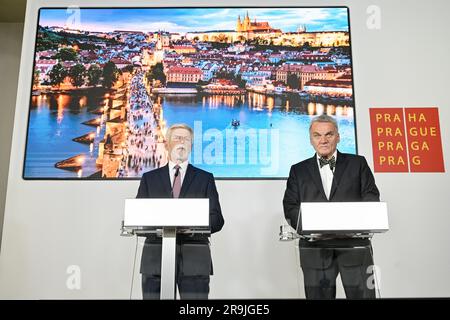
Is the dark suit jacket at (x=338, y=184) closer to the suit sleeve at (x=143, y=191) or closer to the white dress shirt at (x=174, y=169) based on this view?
the white dress shirt at (x=174, y=169)

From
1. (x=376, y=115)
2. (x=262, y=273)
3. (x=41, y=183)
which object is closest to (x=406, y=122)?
(x=376, y=115)

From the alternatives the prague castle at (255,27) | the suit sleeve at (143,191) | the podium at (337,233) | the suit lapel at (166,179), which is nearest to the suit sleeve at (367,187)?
the podium at (337,233)

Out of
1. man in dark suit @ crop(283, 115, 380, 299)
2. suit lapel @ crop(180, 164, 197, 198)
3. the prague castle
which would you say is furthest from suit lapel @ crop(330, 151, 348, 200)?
the prague castle

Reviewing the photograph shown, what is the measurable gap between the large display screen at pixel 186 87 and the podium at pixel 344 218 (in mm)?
1854

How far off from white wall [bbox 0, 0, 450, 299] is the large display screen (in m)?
0.12

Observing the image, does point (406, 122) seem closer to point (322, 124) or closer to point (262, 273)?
point (322, 124)

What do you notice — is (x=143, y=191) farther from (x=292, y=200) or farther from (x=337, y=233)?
(x=337, y=233)

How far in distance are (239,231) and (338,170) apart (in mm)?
1108

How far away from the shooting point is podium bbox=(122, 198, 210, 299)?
208 centimetres

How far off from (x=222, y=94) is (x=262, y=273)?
1457 millimetres

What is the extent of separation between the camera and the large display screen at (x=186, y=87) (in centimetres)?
406

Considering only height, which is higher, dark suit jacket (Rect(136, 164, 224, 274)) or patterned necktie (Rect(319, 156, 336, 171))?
patterned necktie (Rect(319, 156, 336, 171))

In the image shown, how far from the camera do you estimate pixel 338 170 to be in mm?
3107

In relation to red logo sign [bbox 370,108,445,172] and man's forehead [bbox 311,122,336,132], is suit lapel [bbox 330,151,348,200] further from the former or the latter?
red logo sign [bbox 370,108,445,172]
